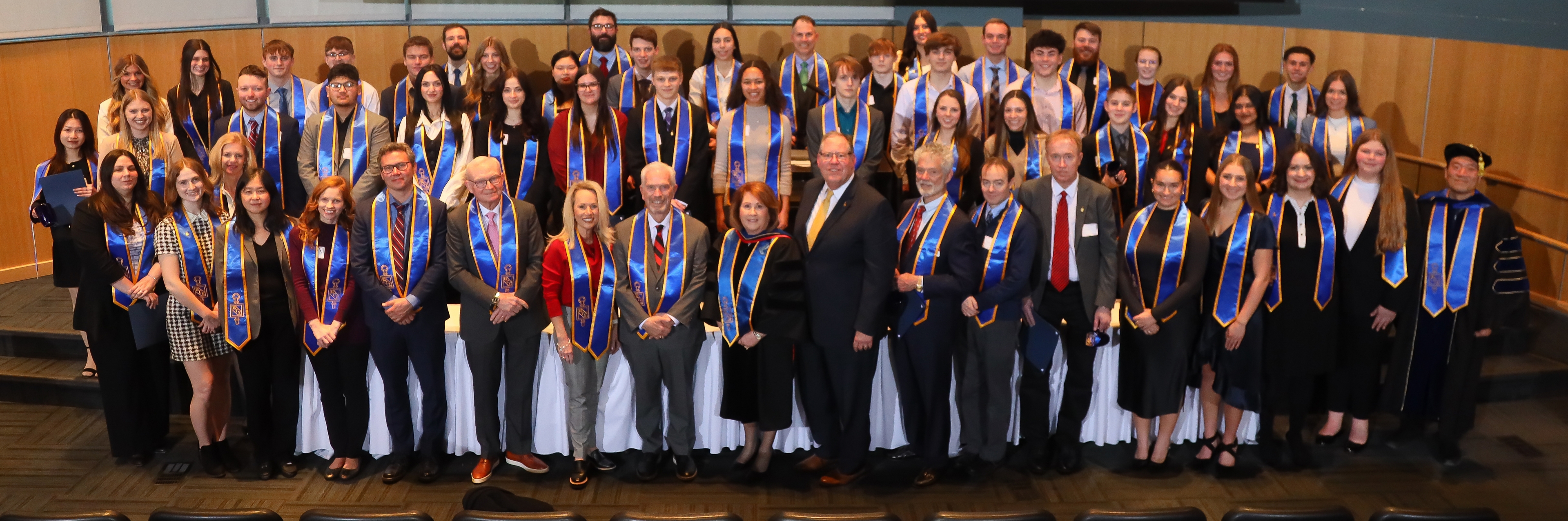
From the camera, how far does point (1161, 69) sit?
754 cm

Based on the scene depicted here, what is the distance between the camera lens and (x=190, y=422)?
5.07 m

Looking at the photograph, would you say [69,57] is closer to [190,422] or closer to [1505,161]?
[190,422]

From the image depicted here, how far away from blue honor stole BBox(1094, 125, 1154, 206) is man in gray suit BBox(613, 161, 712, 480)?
2015 mm

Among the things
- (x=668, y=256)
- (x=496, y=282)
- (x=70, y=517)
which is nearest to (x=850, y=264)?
(x=668, y=256)

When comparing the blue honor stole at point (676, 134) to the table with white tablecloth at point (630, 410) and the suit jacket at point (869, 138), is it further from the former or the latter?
the table with white tablecloth at point (630, 410)

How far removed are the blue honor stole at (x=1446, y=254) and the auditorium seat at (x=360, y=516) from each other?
12.2 feet

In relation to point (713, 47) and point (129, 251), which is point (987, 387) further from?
point (129, 251)

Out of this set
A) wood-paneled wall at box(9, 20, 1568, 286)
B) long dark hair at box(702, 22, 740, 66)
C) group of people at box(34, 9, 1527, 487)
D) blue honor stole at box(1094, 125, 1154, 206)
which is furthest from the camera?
long dark hair at box(702, 22, 740, 66)

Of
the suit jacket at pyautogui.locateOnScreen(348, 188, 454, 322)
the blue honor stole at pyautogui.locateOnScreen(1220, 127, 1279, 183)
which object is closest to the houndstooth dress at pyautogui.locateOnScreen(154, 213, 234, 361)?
the suit jacket at pyautogui.locateOnScreen(348, 188, 454, 322)

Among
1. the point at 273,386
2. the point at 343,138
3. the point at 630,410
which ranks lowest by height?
the point at 630,410

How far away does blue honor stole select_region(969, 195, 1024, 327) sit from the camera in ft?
13.7

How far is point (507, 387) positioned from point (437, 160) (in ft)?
4.98

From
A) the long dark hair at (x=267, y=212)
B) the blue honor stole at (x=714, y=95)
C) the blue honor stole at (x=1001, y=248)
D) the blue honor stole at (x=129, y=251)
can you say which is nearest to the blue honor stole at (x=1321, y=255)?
the blue honor stole at (x=1001, y=248)

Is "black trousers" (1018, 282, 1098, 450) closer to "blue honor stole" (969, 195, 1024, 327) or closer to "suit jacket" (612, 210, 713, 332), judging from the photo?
"blue honor stole" (969, 195, 1024, 327)
